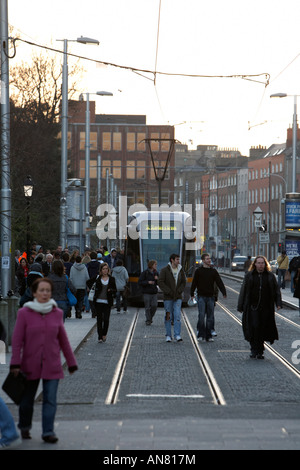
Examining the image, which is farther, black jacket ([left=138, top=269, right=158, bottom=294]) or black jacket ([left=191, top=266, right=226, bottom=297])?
black jacket ([left=138, top=269, right=158, bottom=294])

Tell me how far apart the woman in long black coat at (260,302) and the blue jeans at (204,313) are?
10.3 feet

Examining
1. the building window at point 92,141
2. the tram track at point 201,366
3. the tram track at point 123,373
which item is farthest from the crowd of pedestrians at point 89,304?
the building window at point 92,141

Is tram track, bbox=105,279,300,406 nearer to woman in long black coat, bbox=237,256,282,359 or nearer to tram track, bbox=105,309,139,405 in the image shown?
tram track, bbox=105,309,139,405

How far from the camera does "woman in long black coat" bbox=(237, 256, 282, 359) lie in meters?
18.6

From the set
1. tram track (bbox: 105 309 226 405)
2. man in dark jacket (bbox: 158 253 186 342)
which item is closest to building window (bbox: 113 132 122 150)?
tram track (bbox: 105 309 226 405)

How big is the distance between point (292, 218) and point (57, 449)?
35.0 metres

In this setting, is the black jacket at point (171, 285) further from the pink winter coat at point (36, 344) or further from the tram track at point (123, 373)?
the pink winter coat at point (36, 344)

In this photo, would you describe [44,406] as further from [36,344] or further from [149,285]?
[149,285]

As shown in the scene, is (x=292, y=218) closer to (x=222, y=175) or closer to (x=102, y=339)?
(x=102, y=339)

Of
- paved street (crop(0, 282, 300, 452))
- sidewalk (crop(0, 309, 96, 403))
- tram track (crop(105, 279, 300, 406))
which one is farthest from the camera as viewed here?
sidewalk (crop(0, 309, 96, 403))

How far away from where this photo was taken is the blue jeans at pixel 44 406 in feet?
33.2

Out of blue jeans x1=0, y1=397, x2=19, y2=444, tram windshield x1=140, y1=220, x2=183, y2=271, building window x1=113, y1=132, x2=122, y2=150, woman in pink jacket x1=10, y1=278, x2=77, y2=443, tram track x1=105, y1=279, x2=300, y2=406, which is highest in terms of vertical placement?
building window x1=113, y1=132, x2=122, y2=150

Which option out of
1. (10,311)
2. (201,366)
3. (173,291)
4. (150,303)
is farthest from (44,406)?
(150,303)

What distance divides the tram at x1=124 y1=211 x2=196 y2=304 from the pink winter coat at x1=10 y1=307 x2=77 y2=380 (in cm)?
2514
